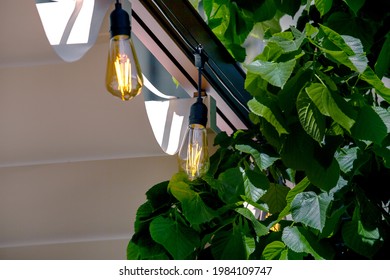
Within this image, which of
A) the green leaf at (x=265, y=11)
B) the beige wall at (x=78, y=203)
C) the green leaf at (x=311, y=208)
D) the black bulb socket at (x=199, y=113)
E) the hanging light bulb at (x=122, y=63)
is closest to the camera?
the green leaf at (x=311, y=208)

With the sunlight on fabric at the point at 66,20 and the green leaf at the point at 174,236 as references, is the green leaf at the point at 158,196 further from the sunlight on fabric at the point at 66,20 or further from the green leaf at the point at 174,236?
the sunlight on fabric at the point at 66,20

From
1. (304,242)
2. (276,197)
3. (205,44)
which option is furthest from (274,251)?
(205,44)

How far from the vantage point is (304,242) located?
5.52ft

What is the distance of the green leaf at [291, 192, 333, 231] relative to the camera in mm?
1639

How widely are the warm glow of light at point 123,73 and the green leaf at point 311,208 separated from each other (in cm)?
35

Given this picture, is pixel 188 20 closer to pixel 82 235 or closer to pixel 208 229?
pixel 208 229

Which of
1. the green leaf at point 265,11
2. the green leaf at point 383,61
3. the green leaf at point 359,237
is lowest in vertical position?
the green leaf at point 359,237

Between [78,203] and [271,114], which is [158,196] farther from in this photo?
[78,203]

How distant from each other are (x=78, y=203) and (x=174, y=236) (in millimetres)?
701

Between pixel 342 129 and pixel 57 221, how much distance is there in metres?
1.01

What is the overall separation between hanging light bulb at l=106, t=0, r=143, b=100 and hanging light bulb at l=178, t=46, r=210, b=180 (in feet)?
0.62

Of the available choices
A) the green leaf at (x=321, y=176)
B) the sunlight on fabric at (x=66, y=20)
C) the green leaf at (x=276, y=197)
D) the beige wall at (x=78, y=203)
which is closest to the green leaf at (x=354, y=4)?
the green leaf at (x=321, y=176)

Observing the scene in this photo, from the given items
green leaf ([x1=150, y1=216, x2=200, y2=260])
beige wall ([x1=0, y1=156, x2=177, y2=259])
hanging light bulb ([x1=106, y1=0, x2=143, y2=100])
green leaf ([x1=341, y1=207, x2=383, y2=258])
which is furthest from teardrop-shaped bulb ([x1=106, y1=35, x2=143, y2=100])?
beige wall ([x1=0, y1=156, x2=177, y2=259])

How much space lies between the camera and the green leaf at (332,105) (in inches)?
58.7
